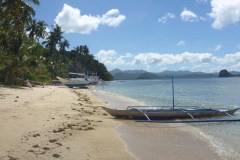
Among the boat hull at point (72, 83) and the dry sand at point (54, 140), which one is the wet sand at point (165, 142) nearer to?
the dry sand at point (54, 140)

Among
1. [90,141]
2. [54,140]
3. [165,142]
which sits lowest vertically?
[165,142]

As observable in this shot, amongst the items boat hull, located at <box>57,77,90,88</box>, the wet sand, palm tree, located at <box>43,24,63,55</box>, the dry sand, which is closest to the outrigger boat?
the wet sand

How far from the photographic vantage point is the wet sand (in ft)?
28.2

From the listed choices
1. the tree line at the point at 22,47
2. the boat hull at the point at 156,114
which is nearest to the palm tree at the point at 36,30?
the tree line at the point at 22,47

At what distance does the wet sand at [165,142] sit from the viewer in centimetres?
860

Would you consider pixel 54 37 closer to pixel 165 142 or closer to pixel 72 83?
pixel 72 83

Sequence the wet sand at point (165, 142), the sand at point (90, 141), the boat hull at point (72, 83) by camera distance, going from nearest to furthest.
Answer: the sand at point (90, 141) → the wet sand at point (165, 142) → the boat hull at point (72, 83)

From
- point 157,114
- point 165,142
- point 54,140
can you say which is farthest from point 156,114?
point 54,140

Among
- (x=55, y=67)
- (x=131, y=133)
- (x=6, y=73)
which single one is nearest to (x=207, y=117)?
(x=131, y=133)

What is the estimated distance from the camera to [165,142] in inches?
409

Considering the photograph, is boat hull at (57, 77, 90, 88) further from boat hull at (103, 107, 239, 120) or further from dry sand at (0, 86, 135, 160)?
dry sand at (0, 86, 135, 160)

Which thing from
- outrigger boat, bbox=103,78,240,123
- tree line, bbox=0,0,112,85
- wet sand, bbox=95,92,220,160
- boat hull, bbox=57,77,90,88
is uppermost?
tree line, bbox=0,0,112,85

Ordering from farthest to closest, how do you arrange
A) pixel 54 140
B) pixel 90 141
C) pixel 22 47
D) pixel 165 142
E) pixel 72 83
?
pixel 72 83 < pixel 22 47 < pixel 165 142 < pixel 90 141 < pixel 54 140

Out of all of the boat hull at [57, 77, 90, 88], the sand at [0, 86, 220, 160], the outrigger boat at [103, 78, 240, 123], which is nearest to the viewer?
the sand at [0, 86, 220, 160]
